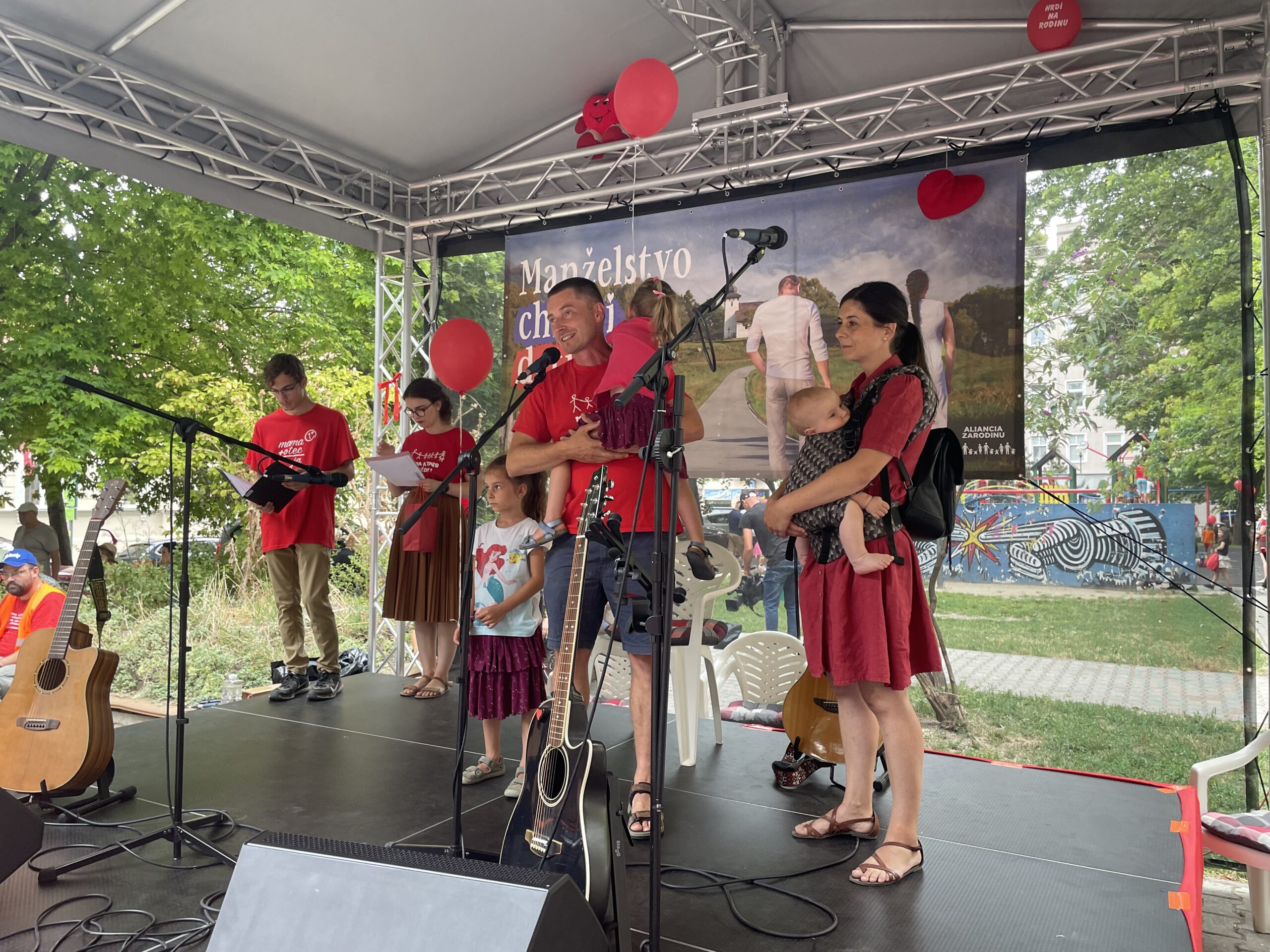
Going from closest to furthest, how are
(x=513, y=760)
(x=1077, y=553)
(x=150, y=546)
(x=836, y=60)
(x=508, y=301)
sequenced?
(x=513, y=760) < (x=836, y=60) < (x=508, y=301) < (x=1077, y=553) < (x=150, y=546)

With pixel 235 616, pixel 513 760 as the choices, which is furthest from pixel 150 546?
pixel 513 760

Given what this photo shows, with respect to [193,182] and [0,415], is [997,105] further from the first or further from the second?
[0,415]

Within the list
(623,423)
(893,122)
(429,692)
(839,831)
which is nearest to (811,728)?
(839,831)

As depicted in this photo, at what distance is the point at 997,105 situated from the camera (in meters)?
3.93

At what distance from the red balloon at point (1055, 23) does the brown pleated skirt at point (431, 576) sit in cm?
334

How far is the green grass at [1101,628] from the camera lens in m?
5.98

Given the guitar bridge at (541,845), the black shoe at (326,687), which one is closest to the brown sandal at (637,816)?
the guitar bridge at (541,845)

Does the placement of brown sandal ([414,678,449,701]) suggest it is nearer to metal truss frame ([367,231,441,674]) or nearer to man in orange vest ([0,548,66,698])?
metal truss frame ([367,231,441,674])

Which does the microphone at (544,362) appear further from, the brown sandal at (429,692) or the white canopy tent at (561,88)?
the brown sandal at (429,692)

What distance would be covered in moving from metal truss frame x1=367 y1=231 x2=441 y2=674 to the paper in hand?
3.90 ft

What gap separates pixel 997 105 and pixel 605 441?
2.64m

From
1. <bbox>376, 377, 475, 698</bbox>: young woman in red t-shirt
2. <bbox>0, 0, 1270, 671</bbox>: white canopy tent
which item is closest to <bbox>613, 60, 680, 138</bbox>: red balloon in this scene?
<bbox>0, 0, 1270, 671</bbox>: white canopy tent

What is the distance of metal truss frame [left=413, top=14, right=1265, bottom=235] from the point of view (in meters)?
3.52

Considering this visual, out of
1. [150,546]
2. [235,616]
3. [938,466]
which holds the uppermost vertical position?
[938,466]
